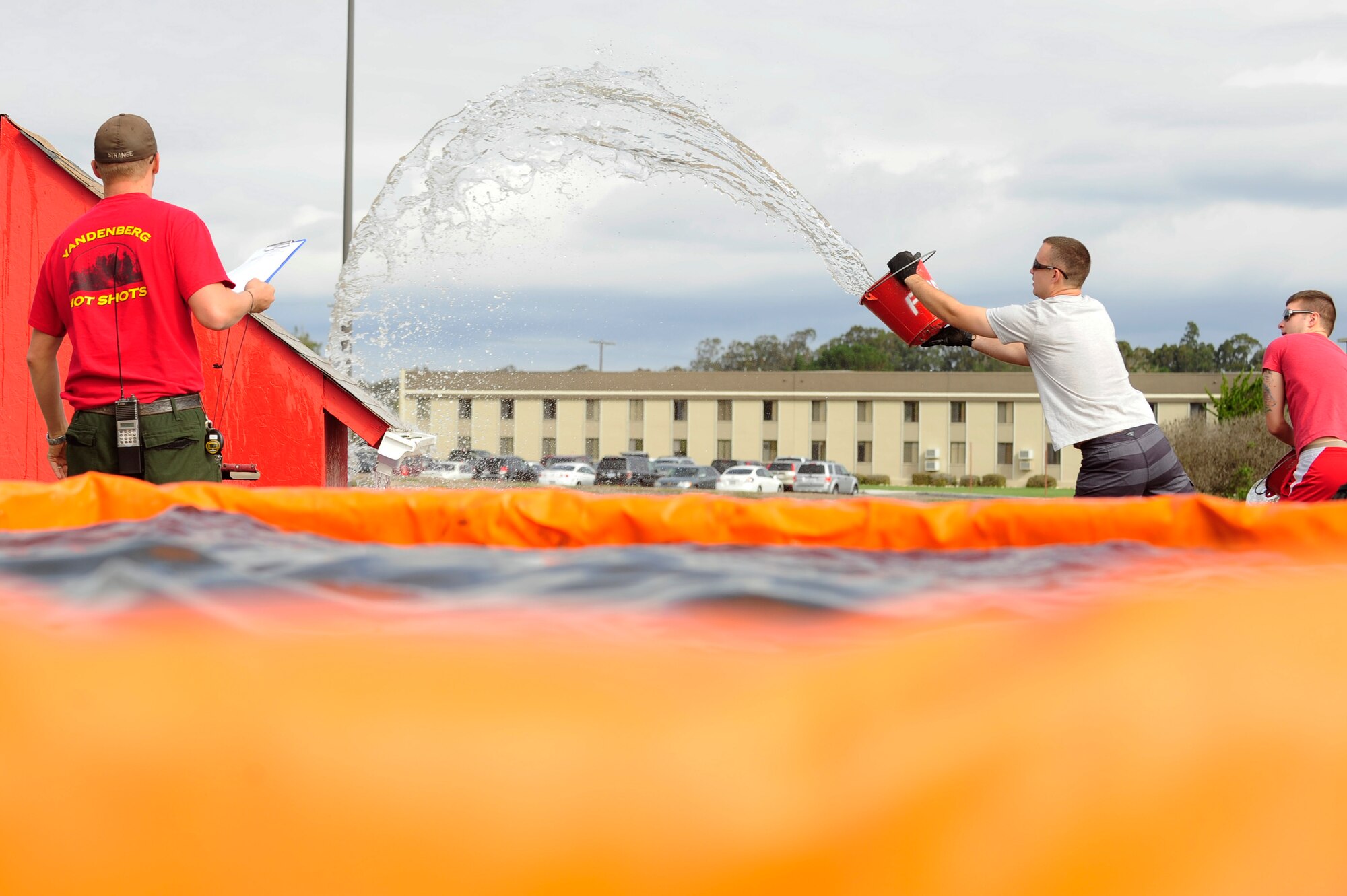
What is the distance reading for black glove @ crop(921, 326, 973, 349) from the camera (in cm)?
460

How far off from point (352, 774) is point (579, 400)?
65127 mm

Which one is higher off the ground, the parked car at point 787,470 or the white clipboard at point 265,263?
the white clipboard at point 265,263

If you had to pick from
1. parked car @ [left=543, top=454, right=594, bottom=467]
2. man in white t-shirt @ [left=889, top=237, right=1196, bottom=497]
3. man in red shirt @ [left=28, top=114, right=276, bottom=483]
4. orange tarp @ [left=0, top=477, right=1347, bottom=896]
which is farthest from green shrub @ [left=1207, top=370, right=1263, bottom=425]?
parked car @ [left=543, top=454, right=594, bottom=467]

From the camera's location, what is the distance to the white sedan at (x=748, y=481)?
47.7 meters

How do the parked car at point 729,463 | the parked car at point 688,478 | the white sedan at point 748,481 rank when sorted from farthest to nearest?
1. the parked car at point 729,463
2. the parked car at point 688,478
3. the white sedan at point 748,481

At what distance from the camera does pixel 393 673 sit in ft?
3.70

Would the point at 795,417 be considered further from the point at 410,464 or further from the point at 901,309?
the point at 901,309

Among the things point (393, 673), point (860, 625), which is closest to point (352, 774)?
point (393, 673)

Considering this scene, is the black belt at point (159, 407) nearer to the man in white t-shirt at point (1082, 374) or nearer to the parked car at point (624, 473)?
the man in white t-shirt at point (1082, 374)

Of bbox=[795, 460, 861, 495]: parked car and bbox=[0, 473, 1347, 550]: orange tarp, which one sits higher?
bbox=[0, 473, 1347, 550]: orange tarp

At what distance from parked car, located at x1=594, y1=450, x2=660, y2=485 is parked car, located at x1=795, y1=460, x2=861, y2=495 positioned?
6.48m

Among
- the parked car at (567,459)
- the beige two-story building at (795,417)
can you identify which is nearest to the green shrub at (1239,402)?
the parked car at (567,459)

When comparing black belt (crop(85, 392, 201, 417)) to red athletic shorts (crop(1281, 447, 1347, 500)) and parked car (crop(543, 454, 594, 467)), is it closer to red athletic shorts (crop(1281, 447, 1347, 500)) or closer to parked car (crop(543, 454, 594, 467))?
red athletic shorts (crop(1281, 447, 1347, 500))

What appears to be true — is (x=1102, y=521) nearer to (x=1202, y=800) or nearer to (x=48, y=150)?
(x=1202, y=800)
